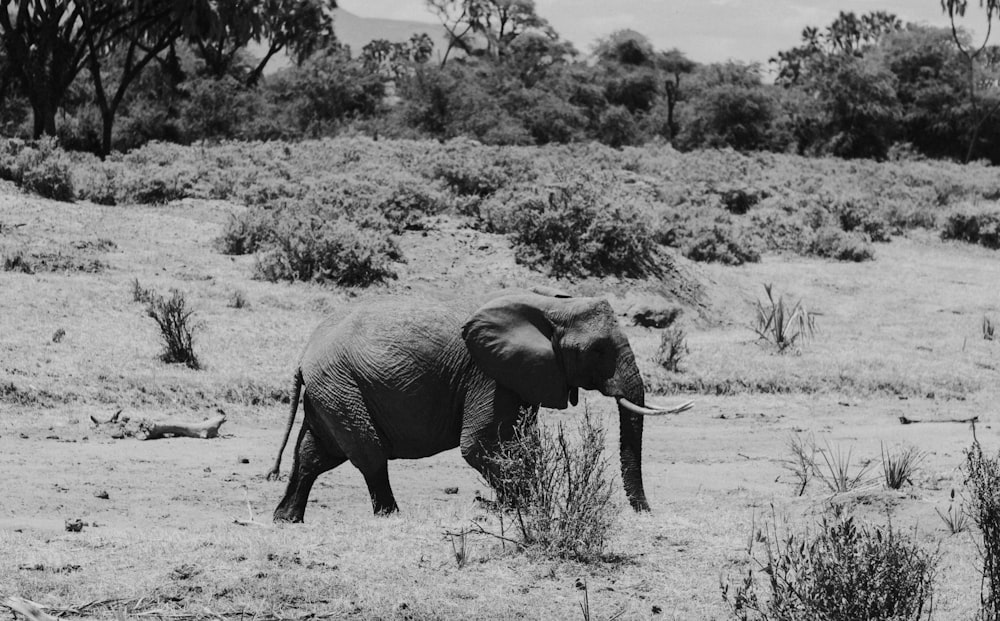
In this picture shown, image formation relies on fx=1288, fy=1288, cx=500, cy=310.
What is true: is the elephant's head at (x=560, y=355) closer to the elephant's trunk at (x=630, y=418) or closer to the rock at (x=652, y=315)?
the elephant's trunk at (x=630, y=418)

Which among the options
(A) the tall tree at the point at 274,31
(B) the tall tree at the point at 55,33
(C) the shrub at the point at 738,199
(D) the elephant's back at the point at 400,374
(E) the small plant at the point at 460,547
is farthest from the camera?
(A) the tall tree at the point at 274,31

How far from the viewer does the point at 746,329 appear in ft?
63.2

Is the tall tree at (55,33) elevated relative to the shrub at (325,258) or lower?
elevated

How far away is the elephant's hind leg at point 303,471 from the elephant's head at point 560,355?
4.34 feet

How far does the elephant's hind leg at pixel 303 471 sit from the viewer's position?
856cm

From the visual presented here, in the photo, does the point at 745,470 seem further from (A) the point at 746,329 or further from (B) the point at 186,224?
(B) the point at 186,224

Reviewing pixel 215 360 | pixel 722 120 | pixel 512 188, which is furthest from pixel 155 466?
pixel 722 120

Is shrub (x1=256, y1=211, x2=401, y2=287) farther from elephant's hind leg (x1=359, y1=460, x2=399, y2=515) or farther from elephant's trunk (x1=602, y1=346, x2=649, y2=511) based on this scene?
elephant's trunk (x1=602, y1=346, x2=649, y2=511)

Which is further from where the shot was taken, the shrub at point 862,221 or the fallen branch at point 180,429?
the shrub at point 862,221

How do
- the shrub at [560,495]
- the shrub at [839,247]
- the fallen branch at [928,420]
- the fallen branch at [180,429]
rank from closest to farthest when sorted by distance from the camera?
the shrub at [560,495] → the fallen branch at [180,429] → the fallen branch at [928,420] → the shrub at [839,247]

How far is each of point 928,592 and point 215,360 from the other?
10.1m

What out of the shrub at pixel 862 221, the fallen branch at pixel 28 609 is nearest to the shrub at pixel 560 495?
the fallen branch at pixel 28 609

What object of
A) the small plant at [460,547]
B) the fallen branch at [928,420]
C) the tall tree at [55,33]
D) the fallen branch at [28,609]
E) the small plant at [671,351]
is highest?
the tall tree at [55,33]

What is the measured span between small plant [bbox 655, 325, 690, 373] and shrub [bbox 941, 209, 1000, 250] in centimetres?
1470
